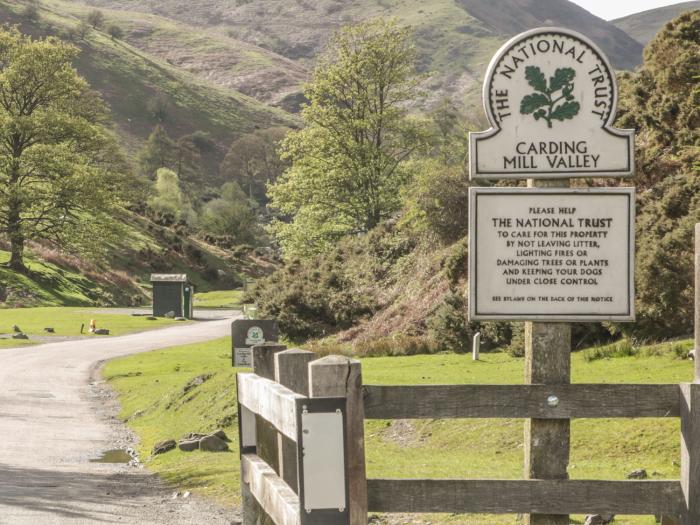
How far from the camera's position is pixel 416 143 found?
189 ft

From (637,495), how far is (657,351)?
45.9ft

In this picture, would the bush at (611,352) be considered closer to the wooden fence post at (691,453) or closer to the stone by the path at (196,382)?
the stone by the path at (196,382)

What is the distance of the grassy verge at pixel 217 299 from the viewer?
249ft

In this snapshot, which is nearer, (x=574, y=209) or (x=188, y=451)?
(x=574, y=209)

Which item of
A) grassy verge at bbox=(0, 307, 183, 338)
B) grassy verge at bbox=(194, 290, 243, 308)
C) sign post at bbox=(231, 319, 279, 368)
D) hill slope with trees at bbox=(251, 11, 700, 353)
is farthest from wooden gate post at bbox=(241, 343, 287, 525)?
grassy verge at bbox=(194, 290, 243, 308)

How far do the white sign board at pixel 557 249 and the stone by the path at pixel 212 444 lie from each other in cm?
1135

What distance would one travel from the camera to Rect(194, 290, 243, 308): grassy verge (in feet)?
249

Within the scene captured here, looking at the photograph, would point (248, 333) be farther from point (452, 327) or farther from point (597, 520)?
point (452, 327)

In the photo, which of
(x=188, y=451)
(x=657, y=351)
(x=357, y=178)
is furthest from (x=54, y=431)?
(x=357, y=178)

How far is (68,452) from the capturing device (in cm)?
1883

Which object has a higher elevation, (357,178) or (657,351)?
(357,178)

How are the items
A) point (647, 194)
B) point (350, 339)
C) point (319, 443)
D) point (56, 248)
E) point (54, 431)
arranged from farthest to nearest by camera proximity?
1. point (56, 248)
2. point (350, 339)
3. point (647, 194)
4. point (54, 431)
5. point (319, 443)

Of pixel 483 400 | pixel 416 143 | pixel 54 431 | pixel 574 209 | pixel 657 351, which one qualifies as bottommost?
pixel 54 431

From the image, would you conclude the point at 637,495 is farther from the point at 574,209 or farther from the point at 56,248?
the point at 56,248
